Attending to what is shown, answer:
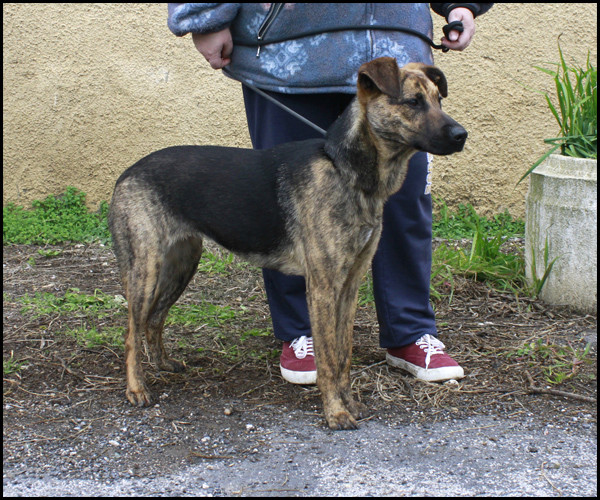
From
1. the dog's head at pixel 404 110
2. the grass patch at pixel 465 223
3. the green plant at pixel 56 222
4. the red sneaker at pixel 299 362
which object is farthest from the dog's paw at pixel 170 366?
the grass patch at pixel 465 223

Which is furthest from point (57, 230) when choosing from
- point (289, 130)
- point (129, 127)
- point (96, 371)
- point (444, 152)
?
point (444, 152)

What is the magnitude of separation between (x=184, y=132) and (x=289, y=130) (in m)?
2.65

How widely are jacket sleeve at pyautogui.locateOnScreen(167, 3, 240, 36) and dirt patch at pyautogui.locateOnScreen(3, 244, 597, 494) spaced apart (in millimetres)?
1758

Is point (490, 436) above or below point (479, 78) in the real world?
below

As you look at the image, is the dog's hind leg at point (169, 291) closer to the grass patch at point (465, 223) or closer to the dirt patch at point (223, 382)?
the dirt patch at point (223, 382)

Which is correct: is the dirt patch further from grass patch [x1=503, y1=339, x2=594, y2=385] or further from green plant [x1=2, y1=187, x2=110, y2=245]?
green plant [x1=2, y1=187, x2=110, y2=245]

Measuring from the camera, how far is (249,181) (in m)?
3.29

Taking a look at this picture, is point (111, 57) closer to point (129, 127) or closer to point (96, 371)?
point (129, 127)

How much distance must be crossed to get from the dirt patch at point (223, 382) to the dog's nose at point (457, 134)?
4.24 ft

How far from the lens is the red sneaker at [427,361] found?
11.9 feet

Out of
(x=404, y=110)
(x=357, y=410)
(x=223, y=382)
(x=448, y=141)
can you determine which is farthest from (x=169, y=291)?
(x=448, y=141)

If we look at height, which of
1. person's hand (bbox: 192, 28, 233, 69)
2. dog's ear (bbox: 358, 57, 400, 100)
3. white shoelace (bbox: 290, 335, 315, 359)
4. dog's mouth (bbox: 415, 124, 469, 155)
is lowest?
white shoelace (bbox: 290, 335, 315, 359)

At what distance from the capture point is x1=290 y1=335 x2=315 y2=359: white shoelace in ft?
12.1

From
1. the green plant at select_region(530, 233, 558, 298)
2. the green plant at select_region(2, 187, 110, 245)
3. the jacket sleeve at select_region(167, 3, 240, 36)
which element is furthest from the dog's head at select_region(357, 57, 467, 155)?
the green plant at select_region(2, 187, 110, 245)
